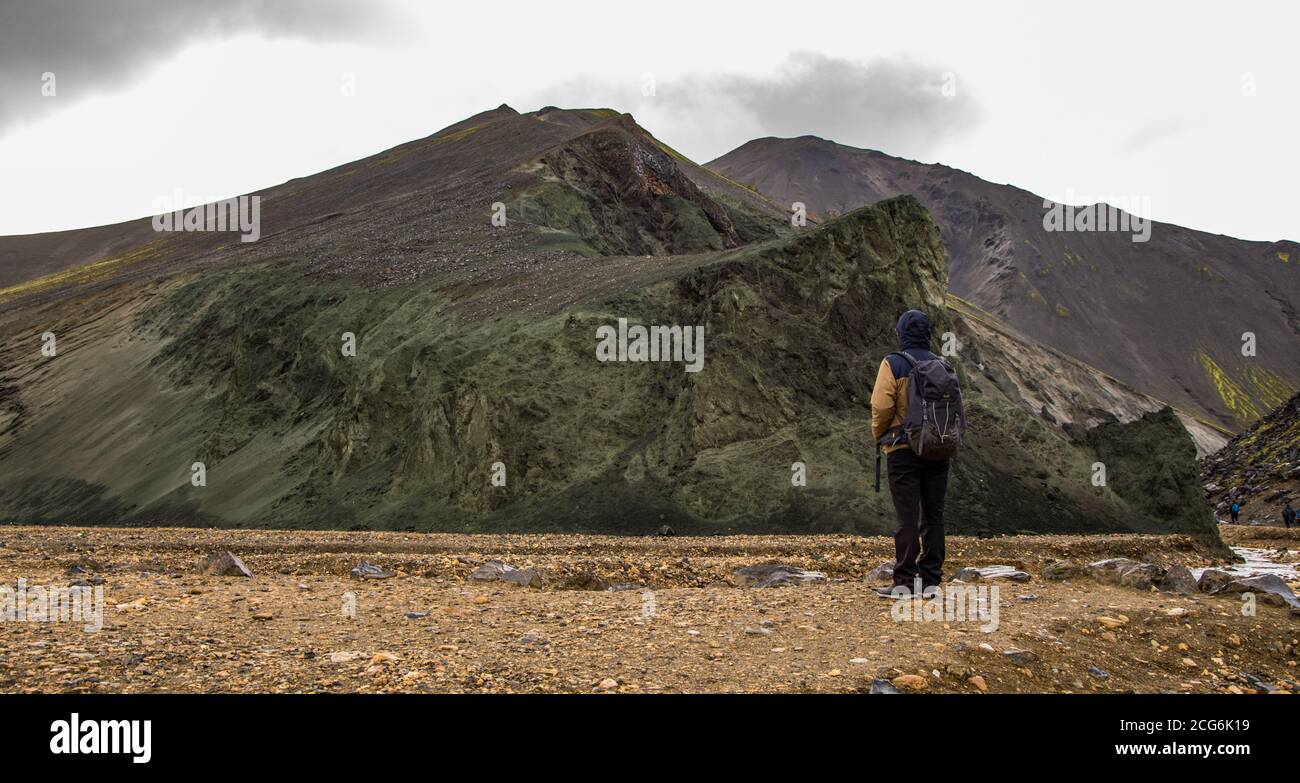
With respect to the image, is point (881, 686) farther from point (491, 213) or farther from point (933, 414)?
point (491, 213)

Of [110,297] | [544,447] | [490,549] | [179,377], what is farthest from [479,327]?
[110,297]

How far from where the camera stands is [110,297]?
52344 mm

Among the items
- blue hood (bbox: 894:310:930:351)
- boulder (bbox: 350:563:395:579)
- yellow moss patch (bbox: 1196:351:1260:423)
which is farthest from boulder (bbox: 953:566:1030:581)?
yellow moss patch (bbox: 1196:351:1260:423)

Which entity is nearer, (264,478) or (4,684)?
(4,684)

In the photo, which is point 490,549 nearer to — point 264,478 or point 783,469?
point 783,469

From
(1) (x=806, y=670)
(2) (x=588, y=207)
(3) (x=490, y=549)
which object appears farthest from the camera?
(2) (x=588, y=207)

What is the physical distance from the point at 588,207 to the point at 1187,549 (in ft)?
107

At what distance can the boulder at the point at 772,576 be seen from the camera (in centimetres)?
948

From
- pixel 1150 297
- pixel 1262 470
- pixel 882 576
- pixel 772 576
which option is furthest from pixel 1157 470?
pixel 1150 297

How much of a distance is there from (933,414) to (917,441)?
0.82 ft

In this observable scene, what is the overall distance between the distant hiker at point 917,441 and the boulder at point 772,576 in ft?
5.57

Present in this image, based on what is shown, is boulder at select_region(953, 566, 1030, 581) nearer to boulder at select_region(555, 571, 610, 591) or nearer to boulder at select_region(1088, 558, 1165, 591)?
boulder at select_region(1088, 558, 1165, 591)

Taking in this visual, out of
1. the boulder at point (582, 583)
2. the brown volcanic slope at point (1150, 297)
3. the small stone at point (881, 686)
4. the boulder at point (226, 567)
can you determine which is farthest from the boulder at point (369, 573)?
the brown volcanic slope at point (1150, 297)

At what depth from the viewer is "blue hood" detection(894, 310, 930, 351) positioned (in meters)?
8.02
